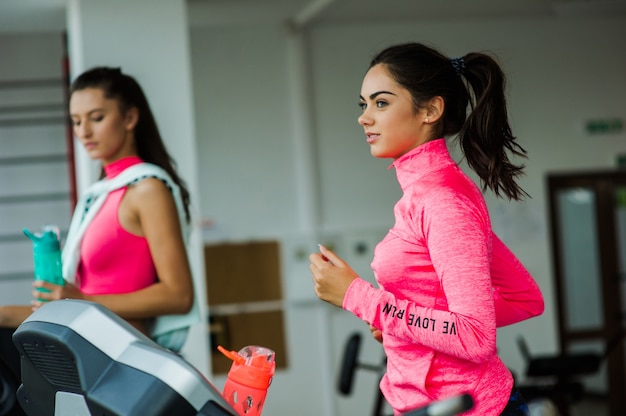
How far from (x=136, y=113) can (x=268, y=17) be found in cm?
487

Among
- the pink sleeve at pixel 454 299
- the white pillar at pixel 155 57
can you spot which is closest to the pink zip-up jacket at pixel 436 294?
the pink sleeve at pixel 454 299

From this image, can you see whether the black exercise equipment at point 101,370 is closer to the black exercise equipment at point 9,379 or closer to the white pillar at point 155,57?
the black exercise equipment at point 9,379

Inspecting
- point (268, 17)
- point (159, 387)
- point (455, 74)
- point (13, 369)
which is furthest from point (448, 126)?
point (268, 17)

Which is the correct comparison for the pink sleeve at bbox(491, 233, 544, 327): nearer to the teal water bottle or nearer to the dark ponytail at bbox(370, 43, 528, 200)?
the dark ponytail at bbox(370, 43, 528, 200)

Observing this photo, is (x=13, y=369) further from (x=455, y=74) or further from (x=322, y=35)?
(x=322, y=35)

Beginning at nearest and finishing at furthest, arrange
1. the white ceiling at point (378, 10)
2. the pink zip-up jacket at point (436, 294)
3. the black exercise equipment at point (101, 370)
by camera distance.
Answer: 1. the black exercise equipment at point (101, 370)
2. the pink zip-up jacket at point (436, 294)
3. the white ceiling at point (378, 10)

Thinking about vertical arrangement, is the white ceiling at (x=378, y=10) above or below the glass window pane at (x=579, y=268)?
above

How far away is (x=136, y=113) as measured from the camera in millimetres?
2455

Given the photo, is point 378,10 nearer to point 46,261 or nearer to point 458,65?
point 46,261

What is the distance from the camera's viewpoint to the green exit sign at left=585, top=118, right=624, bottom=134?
26.0ft

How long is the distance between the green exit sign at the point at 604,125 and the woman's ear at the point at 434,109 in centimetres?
660

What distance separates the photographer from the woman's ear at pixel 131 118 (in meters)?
2.44

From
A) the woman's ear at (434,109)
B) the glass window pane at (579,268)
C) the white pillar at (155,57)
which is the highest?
the white pillar at (155,57)

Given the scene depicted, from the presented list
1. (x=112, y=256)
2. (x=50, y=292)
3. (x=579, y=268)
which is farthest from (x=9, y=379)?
(x=579, y=268)
